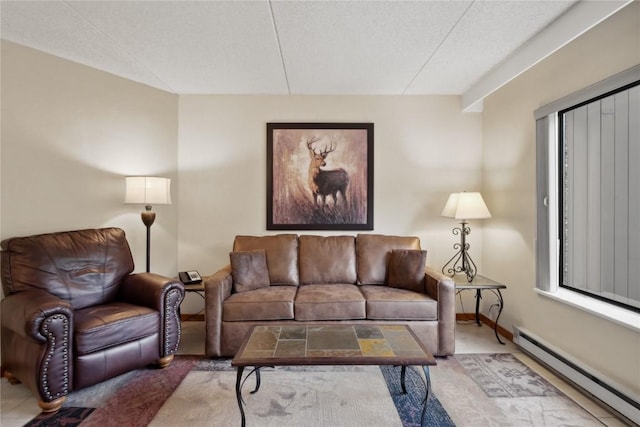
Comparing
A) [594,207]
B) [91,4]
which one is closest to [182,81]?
[91,4]

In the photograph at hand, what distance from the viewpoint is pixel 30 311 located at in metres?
1.92

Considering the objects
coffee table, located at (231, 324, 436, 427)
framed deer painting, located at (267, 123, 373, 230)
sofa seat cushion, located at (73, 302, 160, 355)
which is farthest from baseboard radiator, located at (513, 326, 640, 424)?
sofa seat cushion, located at (73, 302, 160, 355)

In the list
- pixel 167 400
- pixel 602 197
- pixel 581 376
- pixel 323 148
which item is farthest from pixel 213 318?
pixel 602 197

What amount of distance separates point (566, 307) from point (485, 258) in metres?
1.27

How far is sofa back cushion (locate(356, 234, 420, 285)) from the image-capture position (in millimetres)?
3201

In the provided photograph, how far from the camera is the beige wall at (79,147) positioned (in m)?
2.48

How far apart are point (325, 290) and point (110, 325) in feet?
5.41

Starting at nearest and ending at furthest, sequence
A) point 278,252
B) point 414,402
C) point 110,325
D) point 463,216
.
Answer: point 414,402, point 110,325, point 463,216, point 278,252

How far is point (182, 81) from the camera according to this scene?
3301mm

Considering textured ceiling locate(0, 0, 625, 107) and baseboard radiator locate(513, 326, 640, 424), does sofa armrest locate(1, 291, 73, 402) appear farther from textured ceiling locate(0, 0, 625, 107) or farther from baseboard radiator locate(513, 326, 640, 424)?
baseboard radiator locate(513, 326, 640, 424)

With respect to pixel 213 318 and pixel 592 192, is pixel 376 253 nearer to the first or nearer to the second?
pixel 213 318

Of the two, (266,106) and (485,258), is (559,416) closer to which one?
(485,258)

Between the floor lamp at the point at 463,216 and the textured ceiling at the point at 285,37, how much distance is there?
4.00ft

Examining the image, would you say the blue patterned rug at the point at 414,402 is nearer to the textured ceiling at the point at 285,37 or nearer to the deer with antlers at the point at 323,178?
the deer with antlers at the point at 323,178
